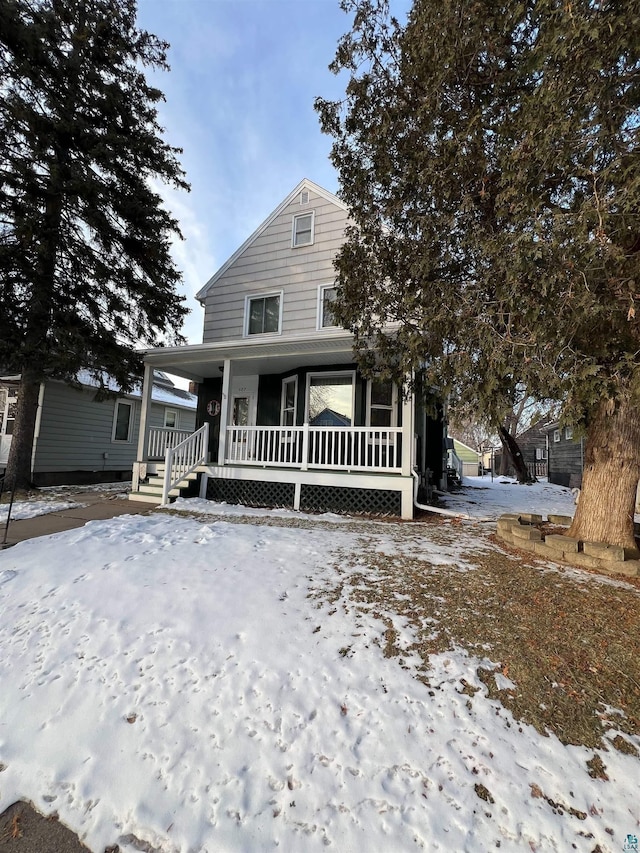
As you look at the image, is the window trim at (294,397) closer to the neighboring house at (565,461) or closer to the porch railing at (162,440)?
the porch railing at (162,440)

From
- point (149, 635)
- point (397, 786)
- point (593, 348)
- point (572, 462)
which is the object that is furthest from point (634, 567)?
point (572, 462)

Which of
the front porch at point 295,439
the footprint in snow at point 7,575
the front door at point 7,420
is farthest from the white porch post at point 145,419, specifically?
the front door at point 7,420

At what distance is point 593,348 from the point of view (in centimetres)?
382

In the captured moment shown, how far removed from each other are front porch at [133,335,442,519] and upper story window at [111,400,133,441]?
450cm

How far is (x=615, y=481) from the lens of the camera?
15.0 ft

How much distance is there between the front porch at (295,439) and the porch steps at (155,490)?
0.10ft

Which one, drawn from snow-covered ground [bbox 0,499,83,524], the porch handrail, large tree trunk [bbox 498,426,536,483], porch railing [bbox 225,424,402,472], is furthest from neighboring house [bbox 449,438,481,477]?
snow-covered ground [bbox 0,499,83,524]

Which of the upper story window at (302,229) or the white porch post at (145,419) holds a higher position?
the upper story window at (302,229)

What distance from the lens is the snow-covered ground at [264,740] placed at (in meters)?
1.60

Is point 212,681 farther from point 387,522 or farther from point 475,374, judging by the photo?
point 387,522

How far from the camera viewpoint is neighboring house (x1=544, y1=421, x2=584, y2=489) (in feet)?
56.2

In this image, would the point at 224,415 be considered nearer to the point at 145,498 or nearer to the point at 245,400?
the point at 245,400

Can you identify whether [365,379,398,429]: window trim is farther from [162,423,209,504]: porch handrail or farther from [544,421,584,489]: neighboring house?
[544,421,584,489]: neighboring house

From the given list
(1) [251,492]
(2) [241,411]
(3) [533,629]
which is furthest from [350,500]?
(3) [533,629]
